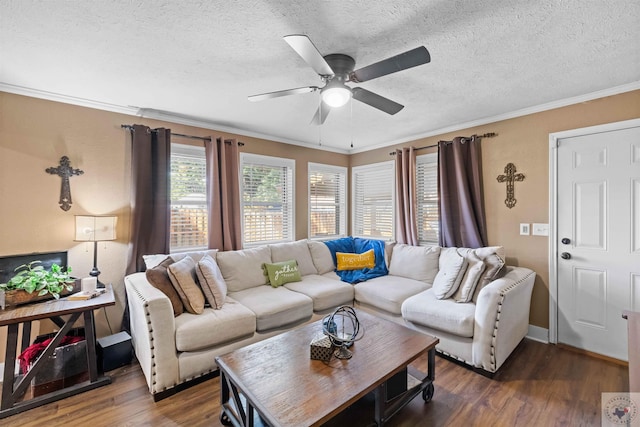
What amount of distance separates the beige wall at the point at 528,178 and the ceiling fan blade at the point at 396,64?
7.20 ft

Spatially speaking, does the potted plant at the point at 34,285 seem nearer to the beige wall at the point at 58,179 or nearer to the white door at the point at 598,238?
the beige wall at the point at 58,179

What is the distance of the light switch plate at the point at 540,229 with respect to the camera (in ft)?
9.56

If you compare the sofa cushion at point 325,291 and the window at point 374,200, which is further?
the window at point 374,200

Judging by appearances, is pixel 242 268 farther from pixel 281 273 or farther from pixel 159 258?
pixel 159 258

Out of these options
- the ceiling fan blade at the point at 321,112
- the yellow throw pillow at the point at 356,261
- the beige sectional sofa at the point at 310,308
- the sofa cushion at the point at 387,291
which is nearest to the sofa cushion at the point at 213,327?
the beige sectional sofa at the point at 310,308

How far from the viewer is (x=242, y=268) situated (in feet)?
10.5

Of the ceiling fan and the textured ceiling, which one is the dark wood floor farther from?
the textured ceiling

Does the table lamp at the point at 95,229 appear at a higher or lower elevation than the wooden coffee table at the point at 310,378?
higher

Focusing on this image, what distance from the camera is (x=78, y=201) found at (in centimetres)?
271

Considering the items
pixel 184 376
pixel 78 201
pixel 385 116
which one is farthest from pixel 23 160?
pixel 385 116

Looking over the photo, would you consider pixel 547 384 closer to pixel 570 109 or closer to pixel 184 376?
pixel 570 109

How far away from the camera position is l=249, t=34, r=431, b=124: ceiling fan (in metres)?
1.50

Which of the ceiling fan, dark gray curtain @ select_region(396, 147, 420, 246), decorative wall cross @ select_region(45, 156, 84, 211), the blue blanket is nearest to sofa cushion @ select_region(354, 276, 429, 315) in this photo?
the blue blanket

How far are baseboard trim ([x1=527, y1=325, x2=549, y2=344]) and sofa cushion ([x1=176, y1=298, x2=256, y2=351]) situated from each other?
290cm
